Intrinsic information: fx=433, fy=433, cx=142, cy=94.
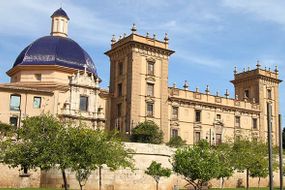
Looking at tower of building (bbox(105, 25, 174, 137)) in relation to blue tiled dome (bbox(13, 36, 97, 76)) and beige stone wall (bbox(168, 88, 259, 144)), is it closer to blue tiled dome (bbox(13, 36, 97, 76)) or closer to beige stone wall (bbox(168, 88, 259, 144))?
beige stone wall (bbox(168, 88, 259, 144))

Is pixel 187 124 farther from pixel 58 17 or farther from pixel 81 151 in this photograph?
pixel 81 151

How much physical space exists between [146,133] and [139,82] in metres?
6.95

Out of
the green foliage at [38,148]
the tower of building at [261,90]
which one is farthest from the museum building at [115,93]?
the green foliage at [38,148]

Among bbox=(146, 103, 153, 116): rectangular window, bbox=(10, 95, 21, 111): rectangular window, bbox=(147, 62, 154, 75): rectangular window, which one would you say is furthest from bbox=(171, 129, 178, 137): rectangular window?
bbox=(10, 95, 21, 111): rectangular window

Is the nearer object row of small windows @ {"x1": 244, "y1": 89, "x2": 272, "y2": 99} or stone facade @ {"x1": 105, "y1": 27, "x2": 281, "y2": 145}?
stone facade @ {"x1": 105, "y1": 27, "x2": 281, "y2": 145}

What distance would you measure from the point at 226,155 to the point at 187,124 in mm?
13868

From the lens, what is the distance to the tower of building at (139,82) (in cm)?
5009

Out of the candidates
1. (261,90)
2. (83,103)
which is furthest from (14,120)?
(261,90)

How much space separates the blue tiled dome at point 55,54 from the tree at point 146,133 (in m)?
11.2

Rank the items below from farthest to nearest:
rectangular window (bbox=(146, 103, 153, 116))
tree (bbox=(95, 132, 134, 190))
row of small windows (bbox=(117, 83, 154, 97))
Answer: row of small windows (bbox=(117, 83, 154, 97)), rectangular window (bbox=(146, 103, 153, 116)), tree (bbox=(95, 132, 134, 190))

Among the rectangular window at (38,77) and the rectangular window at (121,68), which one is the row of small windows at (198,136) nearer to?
the rectangular window at (121,68)

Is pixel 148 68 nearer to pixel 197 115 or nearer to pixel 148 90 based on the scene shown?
pixel 148 90

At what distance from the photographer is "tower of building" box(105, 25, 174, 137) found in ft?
164

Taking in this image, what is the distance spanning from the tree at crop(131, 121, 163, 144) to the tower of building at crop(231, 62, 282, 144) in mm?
20428
